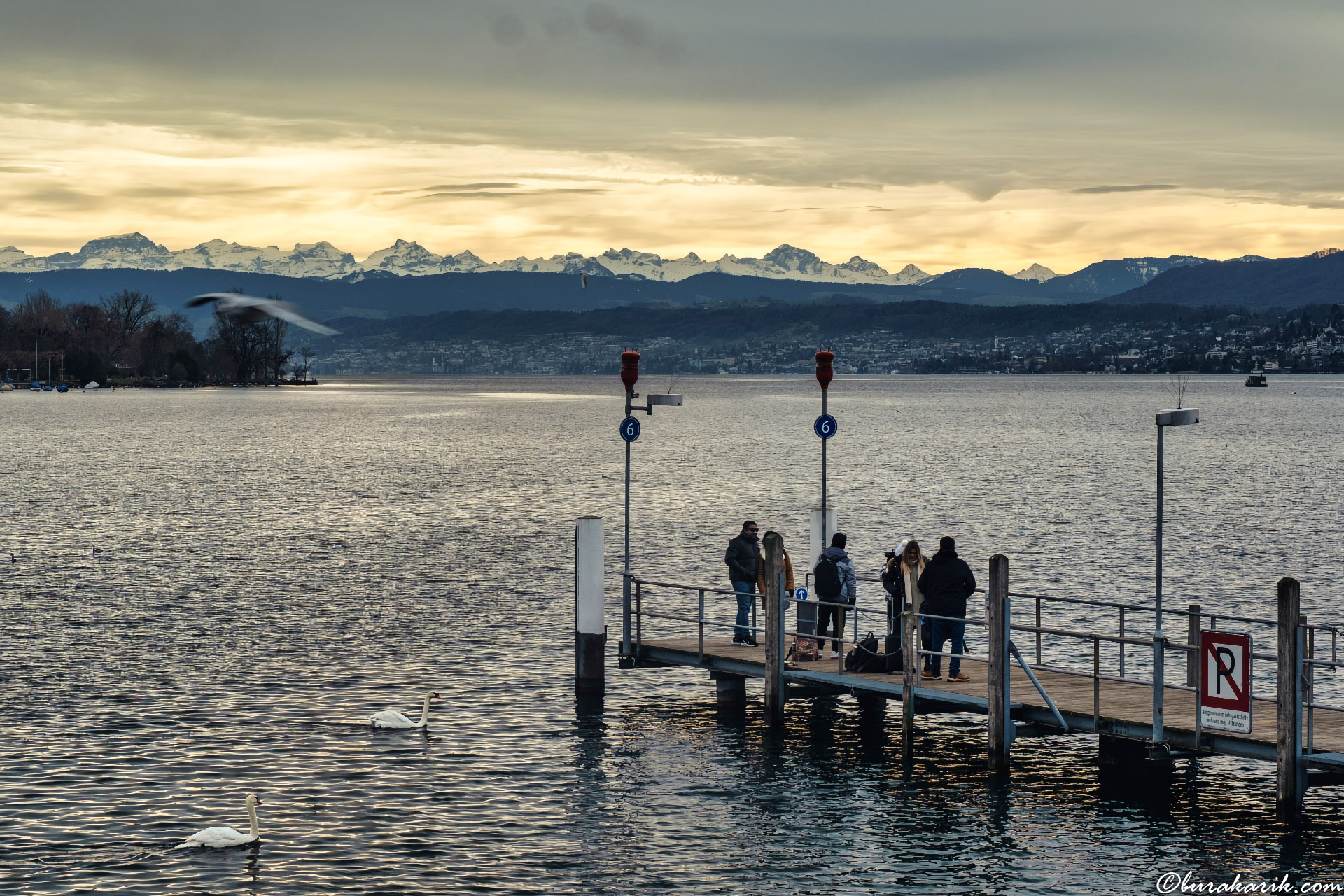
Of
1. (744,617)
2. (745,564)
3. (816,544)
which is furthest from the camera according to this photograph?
(816,544)

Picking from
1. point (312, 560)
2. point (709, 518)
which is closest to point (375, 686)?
point (312, 560)

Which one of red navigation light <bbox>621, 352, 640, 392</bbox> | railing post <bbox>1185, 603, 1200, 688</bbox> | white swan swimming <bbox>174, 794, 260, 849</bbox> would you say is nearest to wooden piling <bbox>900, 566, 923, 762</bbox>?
railing post <bbox>1185, 603, 1200, 688</bbox>

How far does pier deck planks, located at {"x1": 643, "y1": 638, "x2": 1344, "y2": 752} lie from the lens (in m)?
20.8

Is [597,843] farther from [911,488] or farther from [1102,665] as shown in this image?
[911,488]

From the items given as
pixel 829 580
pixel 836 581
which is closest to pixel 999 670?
pixel 836 581

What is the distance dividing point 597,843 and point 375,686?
1072cm

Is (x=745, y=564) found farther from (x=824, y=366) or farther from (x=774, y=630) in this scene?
(x=824, y=366)

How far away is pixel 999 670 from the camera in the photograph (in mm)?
21812

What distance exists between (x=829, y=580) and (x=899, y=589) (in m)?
1.57

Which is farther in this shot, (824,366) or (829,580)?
(824,366)

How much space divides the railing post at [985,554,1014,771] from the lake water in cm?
75

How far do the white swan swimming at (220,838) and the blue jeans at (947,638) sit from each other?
35.4 ft

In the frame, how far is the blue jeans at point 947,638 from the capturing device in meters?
23.5

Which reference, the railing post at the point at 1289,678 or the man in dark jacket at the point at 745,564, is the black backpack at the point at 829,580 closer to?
the man in dark jacket at the point at 745,564
